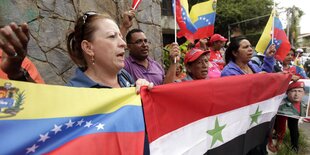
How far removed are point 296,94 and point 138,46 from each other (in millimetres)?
2022

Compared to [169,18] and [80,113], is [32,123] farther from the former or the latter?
[169,18]

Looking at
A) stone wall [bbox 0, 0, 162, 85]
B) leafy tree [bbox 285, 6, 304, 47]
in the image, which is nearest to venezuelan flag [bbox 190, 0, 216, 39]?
stone wall [bbox 0, 0, 162, 85]

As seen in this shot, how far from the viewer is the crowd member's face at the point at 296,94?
3814mm

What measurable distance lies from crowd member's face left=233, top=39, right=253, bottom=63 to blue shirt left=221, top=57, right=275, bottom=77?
109 millimetres

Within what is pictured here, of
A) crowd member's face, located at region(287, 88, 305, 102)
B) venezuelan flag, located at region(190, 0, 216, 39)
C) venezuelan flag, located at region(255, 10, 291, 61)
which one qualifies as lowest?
crowd member's face, located at region(287, 88, 305, 102)

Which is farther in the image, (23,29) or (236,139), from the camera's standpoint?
(236,139)

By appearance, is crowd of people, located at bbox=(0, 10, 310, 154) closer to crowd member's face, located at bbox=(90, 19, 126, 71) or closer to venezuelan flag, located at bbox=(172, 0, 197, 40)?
crowd member's face, located at bbox=(90, 19, 126, 71)

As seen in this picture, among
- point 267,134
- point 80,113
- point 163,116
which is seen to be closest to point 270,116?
point 267,134

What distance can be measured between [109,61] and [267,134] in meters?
2.24

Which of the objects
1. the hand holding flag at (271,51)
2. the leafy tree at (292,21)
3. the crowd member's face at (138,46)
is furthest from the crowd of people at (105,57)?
the leafy tree at (292,21)

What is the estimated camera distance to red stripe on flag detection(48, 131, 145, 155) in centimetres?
142

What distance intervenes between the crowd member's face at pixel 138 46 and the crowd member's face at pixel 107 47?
1.46 meters

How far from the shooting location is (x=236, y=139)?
276 cm

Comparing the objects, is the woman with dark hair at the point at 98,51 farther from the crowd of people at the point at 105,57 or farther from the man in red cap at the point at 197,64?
the man in red cap at the point at 197,64
